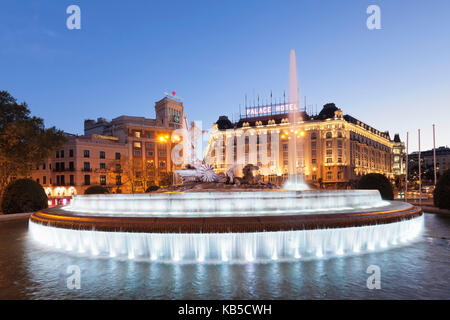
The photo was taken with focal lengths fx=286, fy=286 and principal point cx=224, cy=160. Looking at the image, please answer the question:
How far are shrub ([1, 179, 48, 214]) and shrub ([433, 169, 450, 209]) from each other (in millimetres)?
33473

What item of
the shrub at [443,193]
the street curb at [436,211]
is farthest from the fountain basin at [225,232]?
the shrub at [443,193]

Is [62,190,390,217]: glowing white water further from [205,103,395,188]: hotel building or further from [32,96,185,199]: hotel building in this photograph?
[205,103,395,188]: hotel building

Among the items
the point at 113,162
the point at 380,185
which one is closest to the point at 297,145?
the point at 113,162

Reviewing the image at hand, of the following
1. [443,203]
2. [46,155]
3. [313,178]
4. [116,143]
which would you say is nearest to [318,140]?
[313,178]

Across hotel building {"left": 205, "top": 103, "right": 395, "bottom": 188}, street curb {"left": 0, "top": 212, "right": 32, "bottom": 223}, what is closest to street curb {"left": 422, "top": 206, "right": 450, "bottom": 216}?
street curb {"left": 0, "top": 212, "right": 32, "bottom": 223}

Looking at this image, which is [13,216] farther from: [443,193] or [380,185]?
[443,193]

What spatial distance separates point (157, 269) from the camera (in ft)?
28.4

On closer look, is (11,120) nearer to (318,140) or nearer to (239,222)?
(239,222)

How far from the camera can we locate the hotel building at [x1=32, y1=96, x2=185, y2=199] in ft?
188

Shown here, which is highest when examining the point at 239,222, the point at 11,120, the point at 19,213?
the point at 11,120

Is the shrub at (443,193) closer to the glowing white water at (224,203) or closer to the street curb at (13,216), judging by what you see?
the glowing white water at (224,203)

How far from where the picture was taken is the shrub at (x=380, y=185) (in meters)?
27.2

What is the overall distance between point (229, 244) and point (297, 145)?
8169 cm
